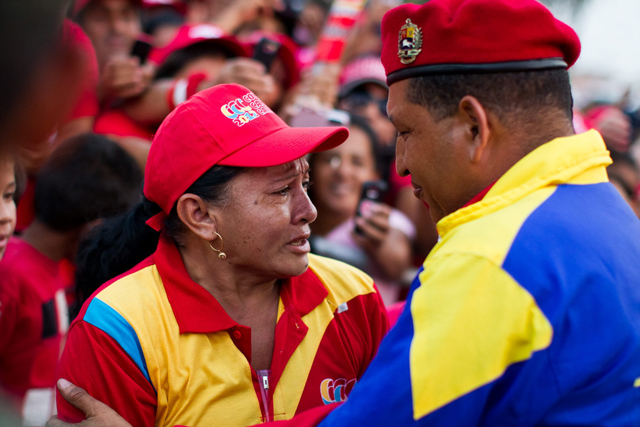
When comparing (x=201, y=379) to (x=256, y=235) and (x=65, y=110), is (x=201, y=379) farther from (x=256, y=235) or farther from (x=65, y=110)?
(x=65, y=110)

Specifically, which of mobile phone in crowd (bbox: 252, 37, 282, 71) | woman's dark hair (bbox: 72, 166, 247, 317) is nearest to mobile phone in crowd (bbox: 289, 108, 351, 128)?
mobile phone in crowd (bbox: 252, 37, 282, 71)

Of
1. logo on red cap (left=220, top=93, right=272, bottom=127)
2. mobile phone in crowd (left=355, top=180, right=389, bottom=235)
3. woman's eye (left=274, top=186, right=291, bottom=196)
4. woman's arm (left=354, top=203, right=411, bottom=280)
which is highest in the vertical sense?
logo on red cap (left=220, top=93, right=272, bottom=127)

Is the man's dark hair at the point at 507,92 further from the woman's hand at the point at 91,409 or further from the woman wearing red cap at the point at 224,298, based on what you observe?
the woman's hand at the point at 91,409

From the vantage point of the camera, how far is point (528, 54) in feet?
5.24

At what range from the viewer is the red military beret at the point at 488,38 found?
62.6 inches

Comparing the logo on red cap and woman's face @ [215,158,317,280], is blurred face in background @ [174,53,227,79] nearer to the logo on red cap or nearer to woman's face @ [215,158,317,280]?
the logo on red cap

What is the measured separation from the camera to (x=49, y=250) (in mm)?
3041

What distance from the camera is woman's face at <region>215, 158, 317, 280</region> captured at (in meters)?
2.17

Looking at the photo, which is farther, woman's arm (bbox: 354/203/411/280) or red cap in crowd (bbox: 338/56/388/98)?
red cap in crowd (bbox: 338/56/388/98)

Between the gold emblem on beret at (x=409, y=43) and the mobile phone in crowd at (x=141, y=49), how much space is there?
9.46ft

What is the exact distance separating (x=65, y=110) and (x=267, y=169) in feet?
4.55

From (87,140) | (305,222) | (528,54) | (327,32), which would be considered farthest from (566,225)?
(327,32)

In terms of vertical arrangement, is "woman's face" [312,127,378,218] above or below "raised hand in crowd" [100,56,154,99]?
below

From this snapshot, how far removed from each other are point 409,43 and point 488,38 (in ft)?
0.74
